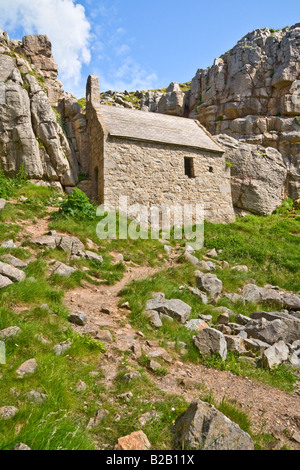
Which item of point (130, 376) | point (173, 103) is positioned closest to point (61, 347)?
point (130, 376)

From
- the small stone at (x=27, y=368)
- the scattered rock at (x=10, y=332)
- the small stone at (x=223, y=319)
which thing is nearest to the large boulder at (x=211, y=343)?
the small stone at (x=223, y=319)

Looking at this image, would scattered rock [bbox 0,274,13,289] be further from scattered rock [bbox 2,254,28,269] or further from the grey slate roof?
the grey slate roof

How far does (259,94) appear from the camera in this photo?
30.8 m

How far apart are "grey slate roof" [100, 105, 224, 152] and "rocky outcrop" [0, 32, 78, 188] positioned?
3.56m

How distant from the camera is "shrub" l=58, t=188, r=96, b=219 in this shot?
39.7 ft

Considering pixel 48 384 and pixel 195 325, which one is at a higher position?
pixel 48 384

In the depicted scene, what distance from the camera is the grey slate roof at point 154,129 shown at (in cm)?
1678

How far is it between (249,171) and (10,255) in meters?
19.2

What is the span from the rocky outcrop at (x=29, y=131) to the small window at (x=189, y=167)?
7568 mm

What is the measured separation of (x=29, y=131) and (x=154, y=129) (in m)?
7.74

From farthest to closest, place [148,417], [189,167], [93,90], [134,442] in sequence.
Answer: [93,90]
[189,167]
[148,417]
[134,442]

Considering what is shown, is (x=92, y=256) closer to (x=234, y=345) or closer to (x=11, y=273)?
(x=11, y=273)

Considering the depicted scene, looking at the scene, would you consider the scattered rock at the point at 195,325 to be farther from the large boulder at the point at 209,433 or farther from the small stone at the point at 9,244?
the small stone at the point at 9,244

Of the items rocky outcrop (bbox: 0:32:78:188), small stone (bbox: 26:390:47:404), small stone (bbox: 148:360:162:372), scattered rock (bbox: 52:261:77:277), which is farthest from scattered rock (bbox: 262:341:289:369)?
rocky outcrop (bbox: 0:32:78:188)
